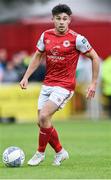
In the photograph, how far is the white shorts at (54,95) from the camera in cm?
1318

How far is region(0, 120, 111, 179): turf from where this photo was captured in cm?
1209

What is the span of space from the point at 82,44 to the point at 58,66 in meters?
0.49

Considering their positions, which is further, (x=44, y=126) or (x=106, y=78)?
(x=106, y=78)

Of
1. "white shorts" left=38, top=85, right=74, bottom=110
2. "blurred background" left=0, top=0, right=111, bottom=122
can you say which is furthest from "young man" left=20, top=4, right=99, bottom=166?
"blurred background" left=0, top=0, right=111, bottom=122

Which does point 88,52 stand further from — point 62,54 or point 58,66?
point 58,66

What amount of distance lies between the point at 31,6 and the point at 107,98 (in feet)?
27.2

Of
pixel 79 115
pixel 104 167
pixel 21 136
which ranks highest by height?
pixel 104 167

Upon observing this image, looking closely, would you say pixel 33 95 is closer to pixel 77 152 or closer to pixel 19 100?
pixel 19 100

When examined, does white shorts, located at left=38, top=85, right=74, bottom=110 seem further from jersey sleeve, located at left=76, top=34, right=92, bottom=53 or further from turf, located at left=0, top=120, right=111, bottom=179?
turf, located at left=0, top=120, right=111, bottom=179

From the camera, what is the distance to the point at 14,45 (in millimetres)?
33125

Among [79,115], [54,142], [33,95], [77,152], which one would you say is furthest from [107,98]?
[54,142]

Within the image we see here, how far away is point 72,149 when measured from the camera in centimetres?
1688

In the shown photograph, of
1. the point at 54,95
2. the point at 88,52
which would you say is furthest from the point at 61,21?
the point at 54,95

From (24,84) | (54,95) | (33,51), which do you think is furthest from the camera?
(33,51)
